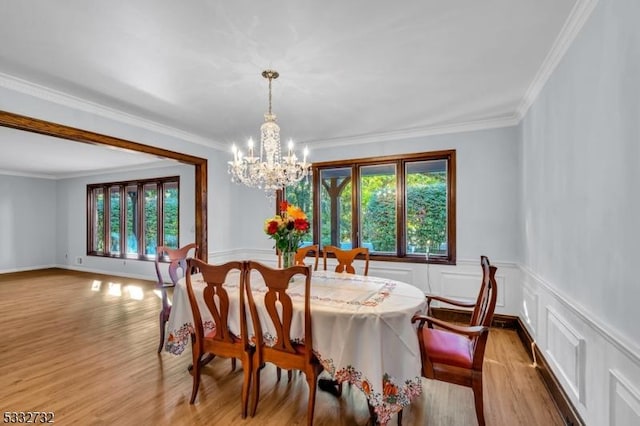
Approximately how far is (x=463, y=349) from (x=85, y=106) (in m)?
4.27

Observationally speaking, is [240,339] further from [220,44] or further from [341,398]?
[220,44]

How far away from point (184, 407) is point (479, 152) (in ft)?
13.9

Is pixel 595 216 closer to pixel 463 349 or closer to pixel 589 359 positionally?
pixel 589 359

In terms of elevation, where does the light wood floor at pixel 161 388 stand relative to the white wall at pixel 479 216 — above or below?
below

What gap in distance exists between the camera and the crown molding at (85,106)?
105 inches

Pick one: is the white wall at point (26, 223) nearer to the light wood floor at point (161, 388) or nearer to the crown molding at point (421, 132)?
the light wood floor at point (161, 388)

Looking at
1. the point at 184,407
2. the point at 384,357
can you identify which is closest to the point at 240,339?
the point at 184,407

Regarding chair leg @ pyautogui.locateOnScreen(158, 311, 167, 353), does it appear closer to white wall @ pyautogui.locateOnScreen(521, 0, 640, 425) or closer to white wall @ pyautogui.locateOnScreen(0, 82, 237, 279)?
white wall @ pyautogui.locateOnScreen(0, 82, 237, 279)

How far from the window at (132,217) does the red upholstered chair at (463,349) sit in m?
5.87

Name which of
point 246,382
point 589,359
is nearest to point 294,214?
point 246,382

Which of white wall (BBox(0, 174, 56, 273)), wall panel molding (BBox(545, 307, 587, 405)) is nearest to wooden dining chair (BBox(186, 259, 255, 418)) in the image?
wall panel molding (BBox(545, 307, 587, 405))

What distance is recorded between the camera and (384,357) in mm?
1768

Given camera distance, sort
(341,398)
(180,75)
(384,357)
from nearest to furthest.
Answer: (384,357) < (341,398) < (180,75)

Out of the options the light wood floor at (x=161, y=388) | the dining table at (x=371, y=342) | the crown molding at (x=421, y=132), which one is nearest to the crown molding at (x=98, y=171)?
the crown molding at (x=421, y=132)
